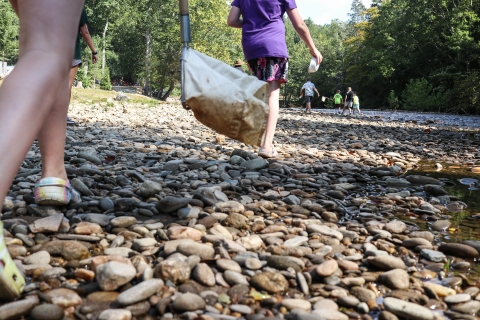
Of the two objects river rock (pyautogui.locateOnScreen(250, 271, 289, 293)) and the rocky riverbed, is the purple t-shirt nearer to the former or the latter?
the rocky riverbed

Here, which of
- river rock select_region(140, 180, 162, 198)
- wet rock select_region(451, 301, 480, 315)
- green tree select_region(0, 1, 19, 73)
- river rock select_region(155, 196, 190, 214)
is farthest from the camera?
green tree select_region(0, 1, 19, 73)

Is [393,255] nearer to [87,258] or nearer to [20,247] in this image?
[87,258]

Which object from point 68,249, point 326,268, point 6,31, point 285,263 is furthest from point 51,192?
point 6,31

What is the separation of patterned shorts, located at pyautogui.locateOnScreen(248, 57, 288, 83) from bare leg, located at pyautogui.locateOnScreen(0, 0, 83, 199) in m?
2.98

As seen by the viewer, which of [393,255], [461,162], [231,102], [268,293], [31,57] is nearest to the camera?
[31,57]

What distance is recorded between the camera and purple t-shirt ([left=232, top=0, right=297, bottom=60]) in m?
4.39

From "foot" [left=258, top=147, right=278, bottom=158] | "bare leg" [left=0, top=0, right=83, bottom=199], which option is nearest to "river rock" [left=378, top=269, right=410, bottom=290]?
"bare leg" [left=0, top=0, right=83, bottom=199]

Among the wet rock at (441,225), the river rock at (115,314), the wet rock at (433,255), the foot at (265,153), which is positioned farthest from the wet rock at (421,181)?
the river rock at (115,314)

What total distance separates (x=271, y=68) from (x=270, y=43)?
0.76 feet

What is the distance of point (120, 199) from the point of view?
2.58 metres

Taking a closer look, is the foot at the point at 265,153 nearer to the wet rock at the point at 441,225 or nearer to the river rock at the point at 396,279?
the wet rock at the point at 441,225

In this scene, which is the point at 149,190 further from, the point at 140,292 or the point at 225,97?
the point at 140,292

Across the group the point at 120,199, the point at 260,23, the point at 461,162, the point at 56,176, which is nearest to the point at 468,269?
the point at 120,199

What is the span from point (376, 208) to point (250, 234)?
1024 mm
